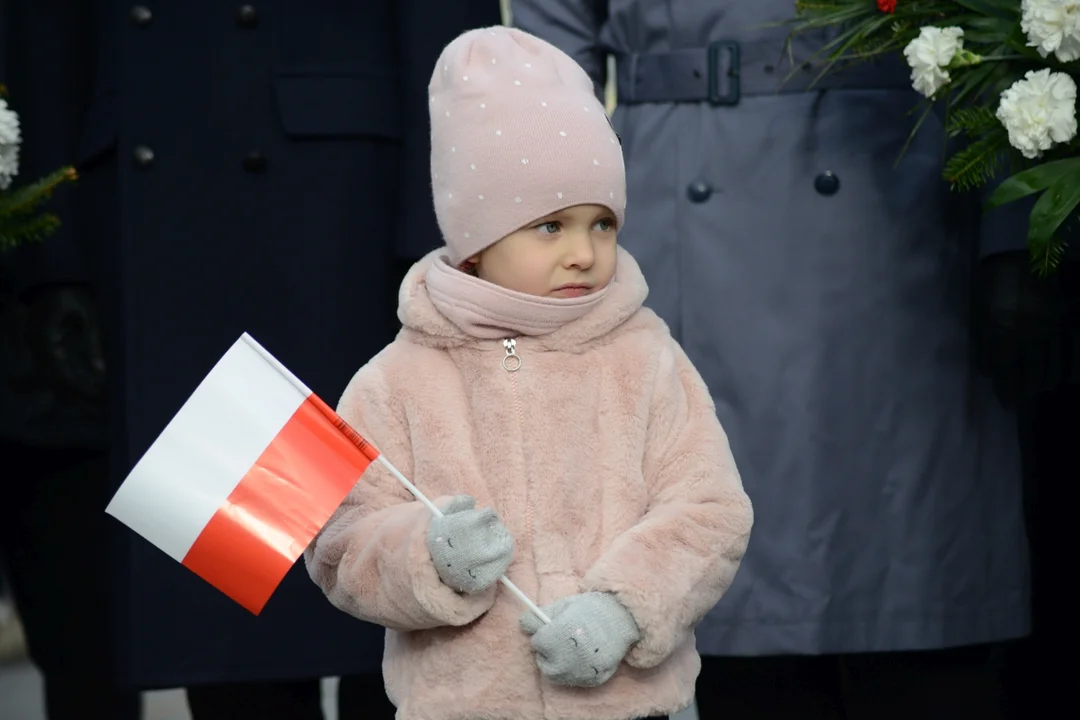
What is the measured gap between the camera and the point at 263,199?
3973 mm

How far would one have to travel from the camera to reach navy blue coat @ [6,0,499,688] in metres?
3.94

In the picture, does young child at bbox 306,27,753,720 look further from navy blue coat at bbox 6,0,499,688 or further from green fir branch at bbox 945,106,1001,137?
navy blue coat at bbox 6,0,499,688

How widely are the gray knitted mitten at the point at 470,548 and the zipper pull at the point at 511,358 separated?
0.88 ft

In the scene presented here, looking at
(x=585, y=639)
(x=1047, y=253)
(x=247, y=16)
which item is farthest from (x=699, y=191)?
(x=585, y=639)

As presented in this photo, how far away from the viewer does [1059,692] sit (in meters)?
4.24

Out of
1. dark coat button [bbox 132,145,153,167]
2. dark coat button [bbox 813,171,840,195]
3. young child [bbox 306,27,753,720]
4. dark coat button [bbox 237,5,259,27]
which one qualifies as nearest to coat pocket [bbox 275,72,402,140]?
dark coat button [bbox 237,5,259,27]

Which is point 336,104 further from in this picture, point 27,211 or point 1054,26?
point 1054,26

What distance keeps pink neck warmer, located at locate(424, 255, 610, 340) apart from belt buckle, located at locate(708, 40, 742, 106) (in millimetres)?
956

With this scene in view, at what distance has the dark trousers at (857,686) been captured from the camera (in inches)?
149

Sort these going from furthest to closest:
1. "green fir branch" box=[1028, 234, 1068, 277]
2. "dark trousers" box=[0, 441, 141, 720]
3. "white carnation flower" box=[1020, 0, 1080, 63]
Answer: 1. "dark trousers" box=[0, 441, 141, 720]
2. "green fir branch" box=[1028, 234, 1068, 277]
3. "white carnation flower" box=[1020, 0, 1080, 63]

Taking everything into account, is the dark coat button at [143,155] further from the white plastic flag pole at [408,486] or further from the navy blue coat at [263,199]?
the white plastic flag pole at [408,486]

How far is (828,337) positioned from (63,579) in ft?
5.95

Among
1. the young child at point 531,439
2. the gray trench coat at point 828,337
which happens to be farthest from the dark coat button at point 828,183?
the young child at point 531,439

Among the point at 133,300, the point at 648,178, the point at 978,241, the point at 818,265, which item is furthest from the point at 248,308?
the point at 978,241
